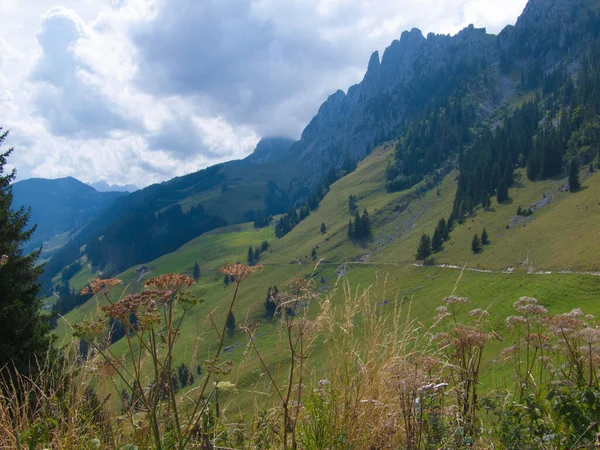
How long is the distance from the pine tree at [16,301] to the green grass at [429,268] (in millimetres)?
5551

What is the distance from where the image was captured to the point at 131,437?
3.79 m

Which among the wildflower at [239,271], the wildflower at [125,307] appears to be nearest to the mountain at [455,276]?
the wildflower at [239,271]

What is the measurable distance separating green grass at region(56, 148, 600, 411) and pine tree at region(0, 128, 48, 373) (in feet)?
→ 18.2

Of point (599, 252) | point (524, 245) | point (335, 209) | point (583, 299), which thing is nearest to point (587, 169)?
point (524, 245)

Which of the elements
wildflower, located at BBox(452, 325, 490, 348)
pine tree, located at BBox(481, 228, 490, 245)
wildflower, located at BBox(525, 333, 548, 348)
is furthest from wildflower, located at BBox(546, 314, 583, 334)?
pine tree, located at BBox(481, 228, 490, 245)

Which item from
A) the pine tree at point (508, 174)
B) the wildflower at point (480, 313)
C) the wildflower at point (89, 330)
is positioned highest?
the wildflower at point (89, 330)

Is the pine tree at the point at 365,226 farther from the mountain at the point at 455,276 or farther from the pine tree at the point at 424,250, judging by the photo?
the pine tree at the point at 424,250

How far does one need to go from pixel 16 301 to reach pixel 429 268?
83970 millimetres

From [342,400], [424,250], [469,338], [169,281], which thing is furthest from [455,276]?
[169,281]

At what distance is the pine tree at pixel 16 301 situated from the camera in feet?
40.9

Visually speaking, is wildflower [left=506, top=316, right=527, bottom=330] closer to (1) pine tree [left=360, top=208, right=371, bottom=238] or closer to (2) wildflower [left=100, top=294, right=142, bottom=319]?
(2) wildflower [left=100, top=294, right=142, bottom=319]

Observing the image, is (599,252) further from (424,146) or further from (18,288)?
Result: (424,146)

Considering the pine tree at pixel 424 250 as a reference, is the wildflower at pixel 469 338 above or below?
above

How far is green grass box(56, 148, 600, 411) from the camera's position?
52.8 metres
